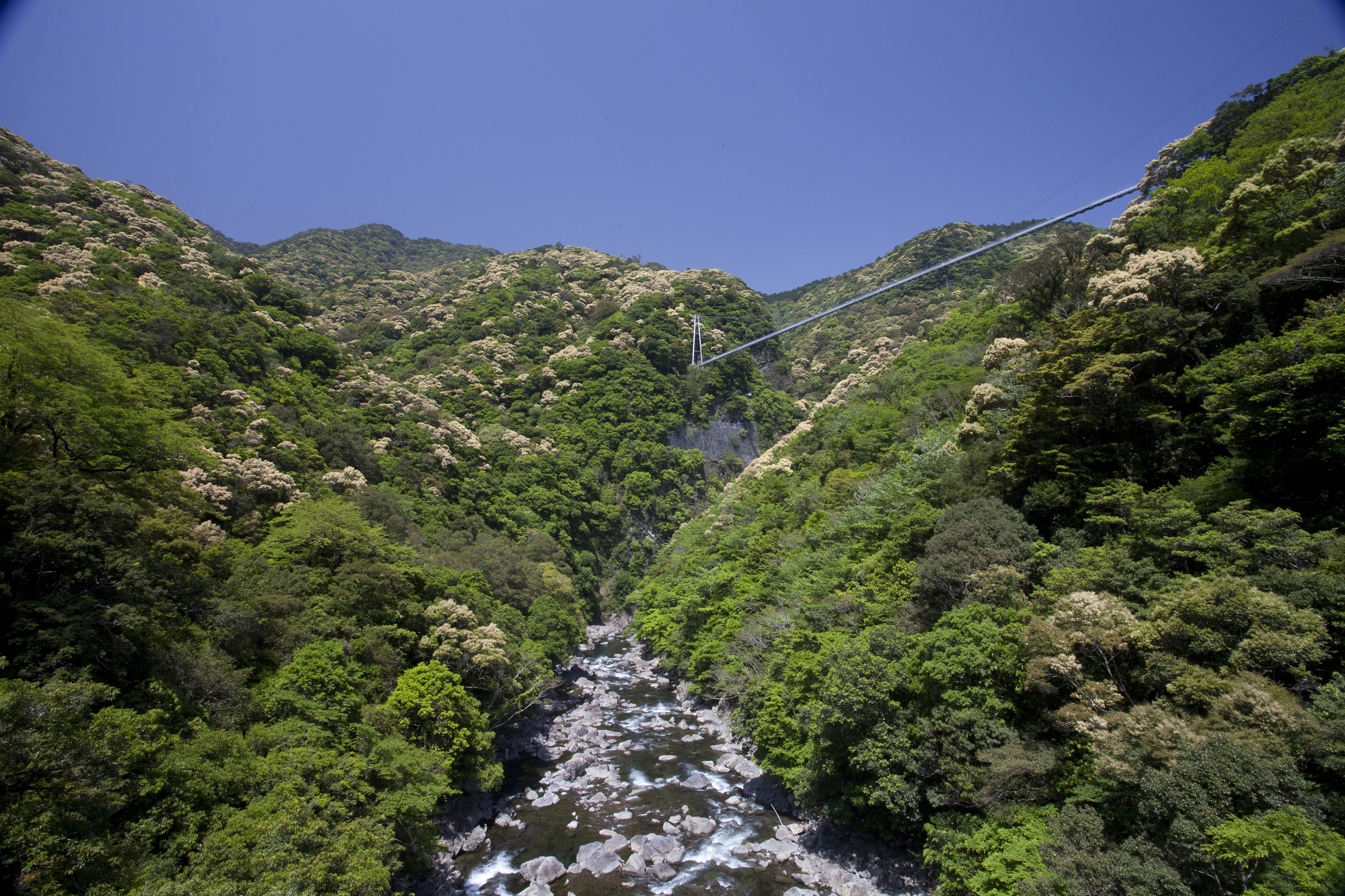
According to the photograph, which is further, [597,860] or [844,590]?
[844,590]

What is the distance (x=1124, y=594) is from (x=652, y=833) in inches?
522

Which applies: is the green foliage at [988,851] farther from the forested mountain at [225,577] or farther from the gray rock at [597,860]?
the forested mountain at [225,577]

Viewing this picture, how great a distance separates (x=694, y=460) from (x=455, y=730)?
138 feet

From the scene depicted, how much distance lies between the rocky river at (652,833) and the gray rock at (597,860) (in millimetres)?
26

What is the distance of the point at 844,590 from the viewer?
18.5m

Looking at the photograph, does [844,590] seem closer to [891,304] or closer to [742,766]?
[742,766]

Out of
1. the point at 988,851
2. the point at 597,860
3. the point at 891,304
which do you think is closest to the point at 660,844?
the point at 597,860

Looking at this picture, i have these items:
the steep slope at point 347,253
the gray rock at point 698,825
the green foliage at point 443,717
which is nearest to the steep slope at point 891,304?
the gray rock at point 698,825

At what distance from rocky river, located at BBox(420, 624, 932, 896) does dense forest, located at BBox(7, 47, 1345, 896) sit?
1.16 m

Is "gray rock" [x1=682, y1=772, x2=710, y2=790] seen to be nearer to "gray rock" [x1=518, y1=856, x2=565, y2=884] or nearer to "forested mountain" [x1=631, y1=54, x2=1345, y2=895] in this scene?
"forested mountain" [x1=631, y1=54, x2=1345, y2=895]

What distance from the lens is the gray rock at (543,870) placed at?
1364 centimetres

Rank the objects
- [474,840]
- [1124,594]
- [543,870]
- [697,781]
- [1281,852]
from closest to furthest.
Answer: [1281,852], [1124,594], [543,870], [474,840], [697,781]

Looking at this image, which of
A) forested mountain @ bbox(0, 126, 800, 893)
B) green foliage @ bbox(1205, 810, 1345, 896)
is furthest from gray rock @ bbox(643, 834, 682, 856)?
green foliage @ bbox(1205, 810, 1345, 896)

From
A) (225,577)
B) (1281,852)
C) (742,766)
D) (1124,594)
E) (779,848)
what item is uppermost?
(225,577)
